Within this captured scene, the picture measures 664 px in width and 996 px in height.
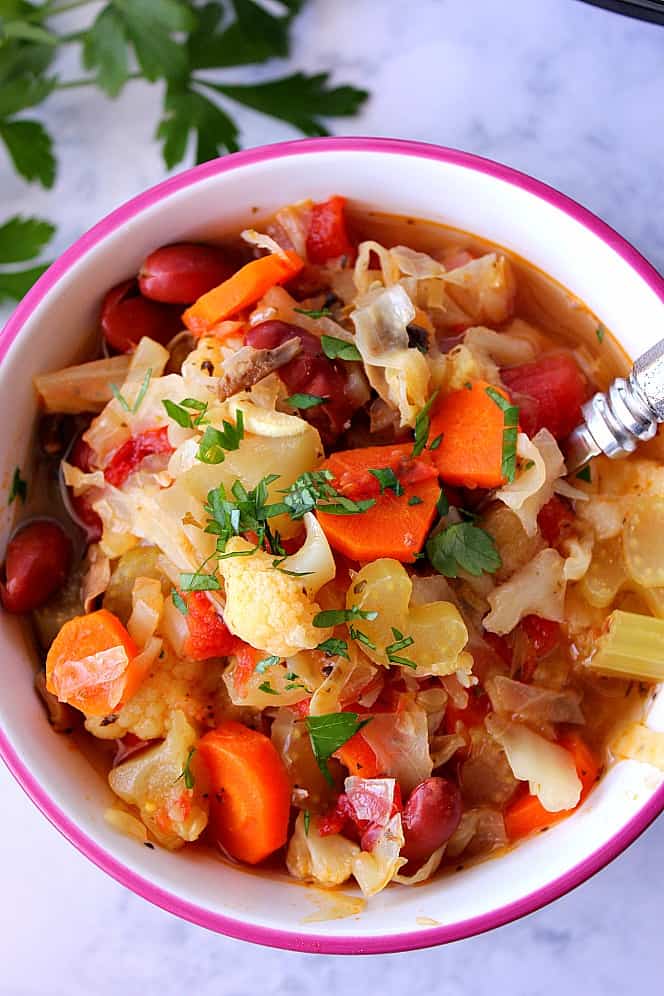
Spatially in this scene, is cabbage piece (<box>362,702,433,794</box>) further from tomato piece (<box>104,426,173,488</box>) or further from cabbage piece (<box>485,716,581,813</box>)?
tomato piece (<box>104,426,173,488</box>)

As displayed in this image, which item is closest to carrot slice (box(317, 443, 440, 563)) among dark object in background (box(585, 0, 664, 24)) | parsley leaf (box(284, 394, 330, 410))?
parsley leaf (box(284, 394, 330, 410))

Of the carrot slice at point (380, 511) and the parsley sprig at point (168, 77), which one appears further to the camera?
the parsley sprig at point (168, 77)

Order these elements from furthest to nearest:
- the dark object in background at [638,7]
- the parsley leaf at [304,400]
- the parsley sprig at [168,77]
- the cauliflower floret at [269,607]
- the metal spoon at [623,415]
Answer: the parsley sprig at [168,77] < the dark object in background at [638,7] < the parsley leaf at [304,400] < the metal spoon at [623,415] < the cauliflower floret at [269,607]

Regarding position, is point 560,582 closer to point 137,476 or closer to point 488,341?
point 488,341

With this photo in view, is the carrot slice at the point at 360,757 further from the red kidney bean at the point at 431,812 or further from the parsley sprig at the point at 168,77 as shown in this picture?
the parsley sprig at the point at 168,77

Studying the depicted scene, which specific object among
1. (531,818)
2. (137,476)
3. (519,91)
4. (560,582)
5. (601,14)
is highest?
(601,14)

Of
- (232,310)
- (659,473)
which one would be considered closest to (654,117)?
(659,473)

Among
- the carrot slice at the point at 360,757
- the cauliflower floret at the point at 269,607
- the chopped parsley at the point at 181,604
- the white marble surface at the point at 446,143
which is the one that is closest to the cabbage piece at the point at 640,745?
the white marble surface at the point at 446,143
